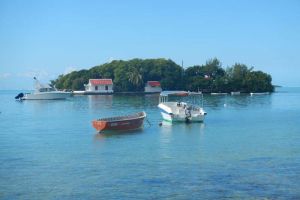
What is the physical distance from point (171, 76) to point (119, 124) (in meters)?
90.0

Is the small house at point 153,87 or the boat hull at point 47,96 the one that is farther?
the small house at point 153,87

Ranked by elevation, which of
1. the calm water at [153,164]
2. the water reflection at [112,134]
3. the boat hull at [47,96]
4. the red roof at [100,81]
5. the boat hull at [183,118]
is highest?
the red roof at [100,81]

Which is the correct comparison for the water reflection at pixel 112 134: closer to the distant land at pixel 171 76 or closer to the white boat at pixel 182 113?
the white boat at pixel 182 113

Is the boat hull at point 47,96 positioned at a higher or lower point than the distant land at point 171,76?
lower

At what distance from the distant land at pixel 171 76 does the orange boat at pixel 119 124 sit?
3373 inches

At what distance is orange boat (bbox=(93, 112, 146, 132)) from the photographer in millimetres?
35312

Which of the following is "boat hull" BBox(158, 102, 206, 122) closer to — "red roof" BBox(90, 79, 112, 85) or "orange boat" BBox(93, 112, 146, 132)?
"orange boat" BBox(93, 112, 146, 132)

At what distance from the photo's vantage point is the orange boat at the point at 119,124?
35.3 metres

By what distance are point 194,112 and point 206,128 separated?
5.59m

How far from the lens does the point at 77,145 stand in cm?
2933

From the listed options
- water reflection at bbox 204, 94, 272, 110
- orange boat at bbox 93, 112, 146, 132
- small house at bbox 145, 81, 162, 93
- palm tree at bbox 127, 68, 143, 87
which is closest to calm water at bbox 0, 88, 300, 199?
orange boat at bbox 93, 112, 146, 132

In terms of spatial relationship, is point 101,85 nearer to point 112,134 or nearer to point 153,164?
point 112,134

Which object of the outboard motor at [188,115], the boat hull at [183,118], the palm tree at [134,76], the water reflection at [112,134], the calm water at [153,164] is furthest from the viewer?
the palm tree at [134,76]

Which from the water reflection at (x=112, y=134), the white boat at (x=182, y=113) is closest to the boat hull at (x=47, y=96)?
the white boat at (x=182, y=113)
